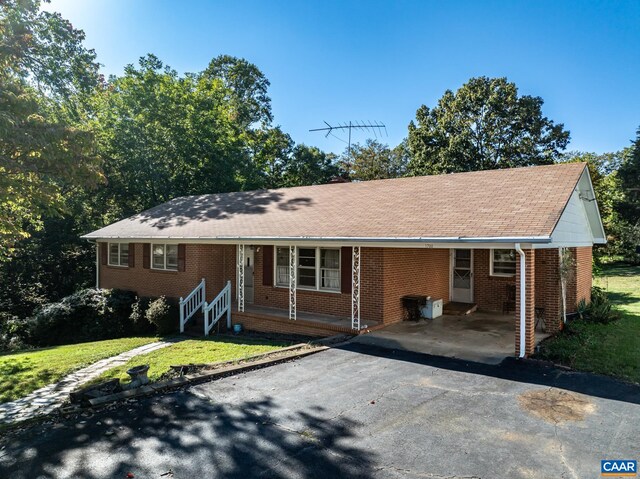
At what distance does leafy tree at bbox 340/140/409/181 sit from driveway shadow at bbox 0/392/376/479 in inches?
1354

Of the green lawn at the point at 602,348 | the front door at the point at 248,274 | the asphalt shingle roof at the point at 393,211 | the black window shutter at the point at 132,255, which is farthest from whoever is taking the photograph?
the black window shutter at the point at 132,255

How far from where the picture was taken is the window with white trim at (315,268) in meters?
11.8

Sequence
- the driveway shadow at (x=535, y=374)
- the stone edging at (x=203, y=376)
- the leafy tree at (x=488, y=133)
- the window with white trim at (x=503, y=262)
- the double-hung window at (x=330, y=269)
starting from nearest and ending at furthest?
1. the stone edging at (x=203, y=376)
2. the driveway shadow at (x=535, y=374)
3. the double-hung window at (x=330, y=269)
4. the window with white trim at (x=503, y=262)
5. the leafy tree at (x=488, y=133)

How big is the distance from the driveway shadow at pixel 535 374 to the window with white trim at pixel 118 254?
12.0 m

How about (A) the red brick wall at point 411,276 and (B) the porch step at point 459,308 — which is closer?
(A) the red brick wall at point 411,276

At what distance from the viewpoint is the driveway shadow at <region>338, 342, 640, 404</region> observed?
20.6 feet

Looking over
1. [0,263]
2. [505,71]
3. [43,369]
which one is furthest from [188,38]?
[505,71]

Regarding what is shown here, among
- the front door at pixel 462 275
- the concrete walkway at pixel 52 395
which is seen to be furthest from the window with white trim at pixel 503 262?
the concrete walkway at pixel 52 395

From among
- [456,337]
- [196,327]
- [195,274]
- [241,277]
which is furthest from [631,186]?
[196,327]

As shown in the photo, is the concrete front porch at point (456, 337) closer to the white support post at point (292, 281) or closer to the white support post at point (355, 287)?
the white support post at point (355, 287)

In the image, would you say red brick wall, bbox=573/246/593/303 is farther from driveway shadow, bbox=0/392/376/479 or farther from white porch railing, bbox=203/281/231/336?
white porch railing, bbox=203/281/231/336

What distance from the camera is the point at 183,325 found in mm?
13328

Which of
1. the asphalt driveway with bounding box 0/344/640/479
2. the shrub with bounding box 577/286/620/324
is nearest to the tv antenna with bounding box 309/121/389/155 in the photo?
the shrub with bounding box 577/286/620/324

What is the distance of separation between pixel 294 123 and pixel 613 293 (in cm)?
2585
